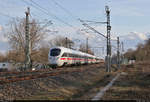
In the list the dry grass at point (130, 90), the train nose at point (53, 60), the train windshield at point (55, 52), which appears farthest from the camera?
the train windshield at point (55, 52)

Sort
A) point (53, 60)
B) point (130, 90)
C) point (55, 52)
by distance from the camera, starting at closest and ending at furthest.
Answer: point (130, 90) < point (53, 60) < point (55, 52)

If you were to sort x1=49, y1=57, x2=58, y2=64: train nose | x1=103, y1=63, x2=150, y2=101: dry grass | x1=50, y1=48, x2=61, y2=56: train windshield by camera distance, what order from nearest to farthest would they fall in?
x1=103, y1=63, x2=150, y2=101: dry grass → x1=49, y1=57, x2=58, y2=64: train nose → x1=50, y1=48, x2=61, y2=56: train windshield

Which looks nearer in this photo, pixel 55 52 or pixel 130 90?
pixel 130 90

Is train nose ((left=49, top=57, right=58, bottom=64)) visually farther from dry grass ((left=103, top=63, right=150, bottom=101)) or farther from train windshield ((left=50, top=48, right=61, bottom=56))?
dry grass ((left=103, top=63, right=150, bottom=101))

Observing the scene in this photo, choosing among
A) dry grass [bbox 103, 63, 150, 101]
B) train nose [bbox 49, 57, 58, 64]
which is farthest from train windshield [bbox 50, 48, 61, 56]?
dry grass [bbox 103, 63, 150, 101]

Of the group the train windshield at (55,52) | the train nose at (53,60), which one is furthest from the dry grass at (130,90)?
the train windshield at (55,52)

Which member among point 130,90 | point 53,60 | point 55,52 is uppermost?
point 55,52

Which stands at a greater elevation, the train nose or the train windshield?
the train windshield

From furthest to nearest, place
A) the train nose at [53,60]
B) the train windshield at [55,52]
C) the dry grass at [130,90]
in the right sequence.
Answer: the train windshield at [55,52] < the train nose at [53,60] < the dry grass at [130,90]

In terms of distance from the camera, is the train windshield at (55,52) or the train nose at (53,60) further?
the train windshield at (55,52)

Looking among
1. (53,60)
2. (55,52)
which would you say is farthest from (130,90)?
(55,52)

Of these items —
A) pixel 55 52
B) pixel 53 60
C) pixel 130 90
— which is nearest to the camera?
pixel 130 90

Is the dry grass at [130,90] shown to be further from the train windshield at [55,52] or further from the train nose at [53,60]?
the train windshield at [55,52]

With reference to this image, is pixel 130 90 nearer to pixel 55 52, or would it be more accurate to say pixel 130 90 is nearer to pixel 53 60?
pixel 53 60
